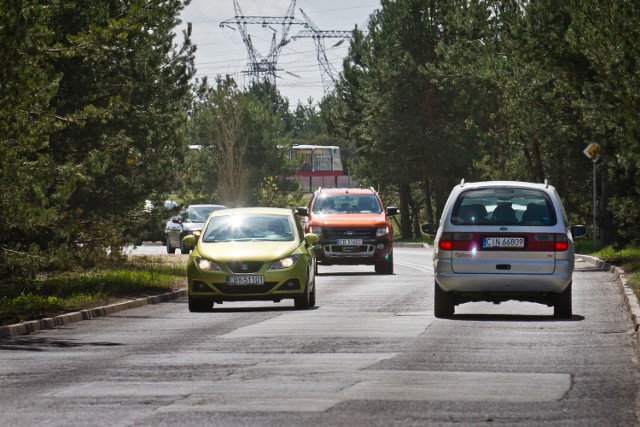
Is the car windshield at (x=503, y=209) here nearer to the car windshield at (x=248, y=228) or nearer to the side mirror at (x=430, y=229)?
the side mirror at (x=430, y=229)

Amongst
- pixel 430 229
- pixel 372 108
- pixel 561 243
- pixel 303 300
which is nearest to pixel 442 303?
pixel 561 243

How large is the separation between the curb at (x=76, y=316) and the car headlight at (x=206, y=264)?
1718mm

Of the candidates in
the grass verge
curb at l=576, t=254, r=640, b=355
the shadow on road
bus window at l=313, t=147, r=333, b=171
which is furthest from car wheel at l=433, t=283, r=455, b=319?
bus window at l=313, t=147, r=333, b=171

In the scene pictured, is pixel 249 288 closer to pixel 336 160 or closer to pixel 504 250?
pixel 504 250

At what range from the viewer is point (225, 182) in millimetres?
83188

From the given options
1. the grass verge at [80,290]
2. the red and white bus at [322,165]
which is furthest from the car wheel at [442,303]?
the red and white bus at [322,165]

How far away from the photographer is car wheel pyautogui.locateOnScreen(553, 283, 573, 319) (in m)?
20.8

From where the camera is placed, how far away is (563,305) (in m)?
20.9

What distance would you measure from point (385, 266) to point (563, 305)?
50.9ft

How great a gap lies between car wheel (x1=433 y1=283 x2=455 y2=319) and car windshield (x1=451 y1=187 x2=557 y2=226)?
43.9 inches

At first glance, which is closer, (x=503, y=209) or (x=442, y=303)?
(x=503, y=209)

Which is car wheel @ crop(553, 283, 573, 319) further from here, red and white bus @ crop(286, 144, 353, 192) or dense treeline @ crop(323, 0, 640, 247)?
red and white bus @ crop(286, 144, 353, 192)

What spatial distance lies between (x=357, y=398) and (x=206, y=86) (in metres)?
25.6

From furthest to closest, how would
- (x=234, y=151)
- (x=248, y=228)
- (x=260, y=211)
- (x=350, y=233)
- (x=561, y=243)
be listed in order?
(x=234, y=151) < (x=350, y=233) < (x=260, y=211) < (x=248, y=228) < (x=561, y=243)
